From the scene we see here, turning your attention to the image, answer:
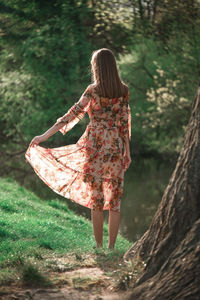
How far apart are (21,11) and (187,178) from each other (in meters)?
18.0

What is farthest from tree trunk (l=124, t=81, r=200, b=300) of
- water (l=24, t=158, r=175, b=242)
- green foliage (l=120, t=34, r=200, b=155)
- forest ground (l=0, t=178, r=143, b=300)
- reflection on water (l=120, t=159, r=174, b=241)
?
green foliage (l=120, t=34, r=200, b=155)

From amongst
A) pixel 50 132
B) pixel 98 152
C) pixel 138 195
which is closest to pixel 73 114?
pixel 50 132

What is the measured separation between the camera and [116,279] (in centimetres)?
417

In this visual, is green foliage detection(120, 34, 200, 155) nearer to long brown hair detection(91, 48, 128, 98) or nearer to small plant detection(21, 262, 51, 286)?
long brown hair detection(91, 48, 128, 98)

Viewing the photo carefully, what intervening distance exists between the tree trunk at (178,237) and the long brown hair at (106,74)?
1.57 meters

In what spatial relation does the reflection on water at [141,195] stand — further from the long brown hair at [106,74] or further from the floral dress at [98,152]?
the long brown hair at [106,74]

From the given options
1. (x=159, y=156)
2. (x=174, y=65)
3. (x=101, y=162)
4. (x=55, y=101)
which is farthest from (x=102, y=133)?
(x=159, y=156)

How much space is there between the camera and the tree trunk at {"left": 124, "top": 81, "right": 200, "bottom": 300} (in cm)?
363

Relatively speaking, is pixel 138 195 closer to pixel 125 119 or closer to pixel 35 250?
pixel 125 119

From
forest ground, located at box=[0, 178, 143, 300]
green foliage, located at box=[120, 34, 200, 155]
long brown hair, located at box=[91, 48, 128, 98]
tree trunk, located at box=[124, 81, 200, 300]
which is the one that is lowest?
green foliage, located at box=[120, 34, 200, 155]

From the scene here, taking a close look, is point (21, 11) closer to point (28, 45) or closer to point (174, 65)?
point (28, 45)

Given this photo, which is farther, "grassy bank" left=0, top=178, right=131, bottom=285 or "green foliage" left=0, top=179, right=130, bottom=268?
"green foliage" left=0, top=179, right=130, bottom=268

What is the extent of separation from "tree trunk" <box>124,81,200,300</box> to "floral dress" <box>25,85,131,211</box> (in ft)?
4.78

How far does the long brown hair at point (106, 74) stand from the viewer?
539 cm
